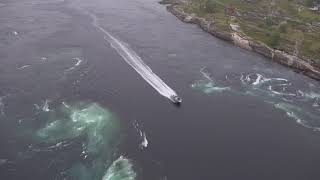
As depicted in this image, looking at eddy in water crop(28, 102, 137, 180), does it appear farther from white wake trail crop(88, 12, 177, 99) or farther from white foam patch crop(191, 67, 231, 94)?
white foam patch crop(191, 67, 231, 94)

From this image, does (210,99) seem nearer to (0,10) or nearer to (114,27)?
(114,27)

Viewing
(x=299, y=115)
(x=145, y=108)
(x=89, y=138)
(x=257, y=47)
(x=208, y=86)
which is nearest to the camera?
(x=89, y=138)

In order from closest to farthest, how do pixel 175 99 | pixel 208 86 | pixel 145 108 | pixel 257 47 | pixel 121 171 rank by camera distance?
pixel 121 171, pixel 145 108, pixel 175 99, pixel 208 86, pixel 257 47

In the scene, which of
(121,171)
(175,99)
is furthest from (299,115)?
(121,171)

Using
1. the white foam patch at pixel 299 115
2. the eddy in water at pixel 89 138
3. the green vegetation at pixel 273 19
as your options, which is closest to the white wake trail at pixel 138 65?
the eddy in water at pixel 89 138

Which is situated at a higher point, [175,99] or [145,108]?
[175,99]

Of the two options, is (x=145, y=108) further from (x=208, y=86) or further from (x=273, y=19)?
(x=273, y=19)

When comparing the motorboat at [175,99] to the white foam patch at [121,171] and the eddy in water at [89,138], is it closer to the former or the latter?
the eddy in water at [89,138]
